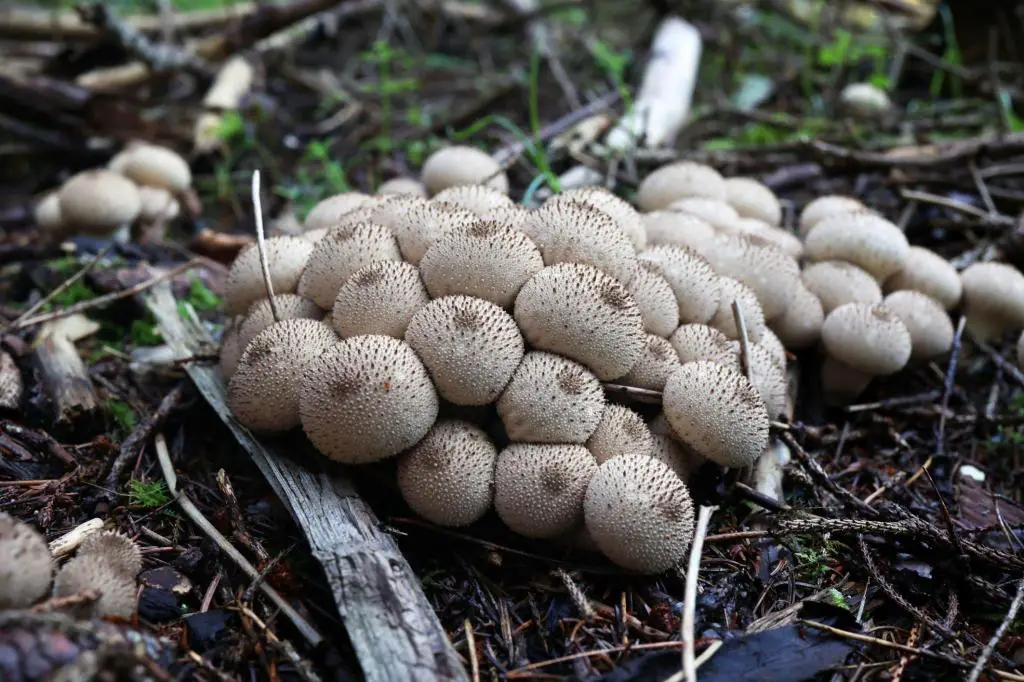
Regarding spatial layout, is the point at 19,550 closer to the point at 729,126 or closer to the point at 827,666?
the point at 827,666

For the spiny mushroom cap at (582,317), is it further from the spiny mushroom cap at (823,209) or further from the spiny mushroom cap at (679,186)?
the spiny mushroom cap at (823,209)

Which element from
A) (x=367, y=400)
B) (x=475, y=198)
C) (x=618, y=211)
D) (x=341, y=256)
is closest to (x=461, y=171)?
(x=475, y=198)

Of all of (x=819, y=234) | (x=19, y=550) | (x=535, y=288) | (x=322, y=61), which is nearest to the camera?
(x=19, y=550)

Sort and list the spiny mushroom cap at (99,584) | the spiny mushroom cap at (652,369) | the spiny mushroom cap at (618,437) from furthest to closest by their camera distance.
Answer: the spiny mushroom cap at (652,369)
the spiny mushroom cap at (618,437)
the spiny mushroom cap at (99,584)

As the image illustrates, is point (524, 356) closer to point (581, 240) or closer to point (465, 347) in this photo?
point (465, 347)

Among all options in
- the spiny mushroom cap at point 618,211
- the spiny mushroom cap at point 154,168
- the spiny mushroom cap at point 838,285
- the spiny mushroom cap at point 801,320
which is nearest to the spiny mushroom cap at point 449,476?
the spiny mushroom cap at point 618,211

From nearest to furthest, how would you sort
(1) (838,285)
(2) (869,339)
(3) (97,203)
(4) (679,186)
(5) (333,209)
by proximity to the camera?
(2) (869,339), (5) (333,209), (1) (838,285), (4) (679,186), (3) (97,203)

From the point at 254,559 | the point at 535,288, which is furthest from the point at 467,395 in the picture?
the point at 254,559
